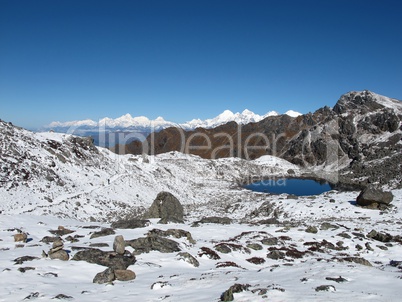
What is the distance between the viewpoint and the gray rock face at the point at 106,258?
18.6 meters

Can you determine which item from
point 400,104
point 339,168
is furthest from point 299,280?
point 400,104

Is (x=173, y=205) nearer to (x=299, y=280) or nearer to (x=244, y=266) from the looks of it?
(x=244, y=266)

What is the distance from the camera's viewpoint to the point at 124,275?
54.3ft

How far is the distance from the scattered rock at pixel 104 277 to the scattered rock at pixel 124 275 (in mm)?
253

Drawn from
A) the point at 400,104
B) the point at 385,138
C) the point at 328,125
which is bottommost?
the point at 385,138

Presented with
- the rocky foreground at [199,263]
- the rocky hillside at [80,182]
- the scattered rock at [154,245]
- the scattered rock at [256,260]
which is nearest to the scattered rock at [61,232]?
the rocky foreground at [199,263]

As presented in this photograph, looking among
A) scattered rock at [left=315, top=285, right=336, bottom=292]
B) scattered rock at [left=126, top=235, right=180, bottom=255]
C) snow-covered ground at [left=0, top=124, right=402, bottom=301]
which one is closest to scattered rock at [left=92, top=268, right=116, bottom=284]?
snow-covered ground at [left=0, top=124, right=402, bottom=301]

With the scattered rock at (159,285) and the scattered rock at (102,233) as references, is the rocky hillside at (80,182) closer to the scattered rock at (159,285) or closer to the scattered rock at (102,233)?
the scattered rock at (102,233)

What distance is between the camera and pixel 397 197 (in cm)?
5322

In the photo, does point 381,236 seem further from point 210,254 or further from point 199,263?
point 199,263

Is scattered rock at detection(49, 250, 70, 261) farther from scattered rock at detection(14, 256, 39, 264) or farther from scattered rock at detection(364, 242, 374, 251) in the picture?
scattered rock at detection(364, 242, 374, 251)

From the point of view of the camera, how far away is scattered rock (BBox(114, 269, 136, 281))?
1647 centimetres

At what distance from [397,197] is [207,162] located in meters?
74.5

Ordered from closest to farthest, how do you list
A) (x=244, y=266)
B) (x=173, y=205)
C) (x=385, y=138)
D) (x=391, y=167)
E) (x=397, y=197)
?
(x=244, y=266) → (x=173, y=205) → (x=397, y=197) → (x=391, y=167) → (x=385, y=138)
